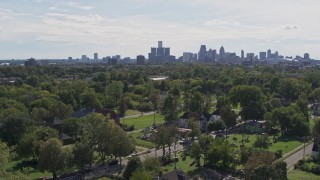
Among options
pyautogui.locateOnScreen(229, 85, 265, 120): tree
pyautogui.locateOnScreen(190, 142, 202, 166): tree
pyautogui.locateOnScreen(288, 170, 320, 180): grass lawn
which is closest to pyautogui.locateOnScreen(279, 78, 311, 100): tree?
pyautogui.locateOnScreen(229, 85, 265, 120): tree

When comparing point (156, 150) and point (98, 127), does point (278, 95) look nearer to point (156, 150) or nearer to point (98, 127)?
point (156, 150)

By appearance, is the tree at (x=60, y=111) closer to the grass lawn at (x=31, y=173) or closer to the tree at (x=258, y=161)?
the grass lawn at (x=31, y=173)

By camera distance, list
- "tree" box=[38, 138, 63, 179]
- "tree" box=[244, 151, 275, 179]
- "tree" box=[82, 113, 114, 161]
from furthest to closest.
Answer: "tree" box=[82, 113, 114, 161] < "tree" box=[38, 138, 63, 179] < "tree" box=[244, 151, 275, 179]

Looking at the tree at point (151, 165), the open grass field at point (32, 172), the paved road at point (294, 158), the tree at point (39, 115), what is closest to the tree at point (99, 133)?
the open grass field at point (32, 172)

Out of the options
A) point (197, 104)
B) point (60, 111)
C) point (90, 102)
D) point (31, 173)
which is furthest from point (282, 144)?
point (90, 102)

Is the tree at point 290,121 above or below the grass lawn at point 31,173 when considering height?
above

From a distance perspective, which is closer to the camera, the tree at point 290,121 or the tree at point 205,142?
the tree at point 205,142

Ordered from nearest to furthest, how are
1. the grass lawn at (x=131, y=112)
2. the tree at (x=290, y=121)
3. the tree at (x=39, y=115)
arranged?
the tree at (x=39, y=115) < the tree at (x=290, y=121) < the grass lawn at (x=131, y=112)

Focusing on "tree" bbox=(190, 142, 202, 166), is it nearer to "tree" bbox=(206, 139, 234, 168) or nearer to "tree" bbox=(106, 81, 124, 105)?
"tree" bbox=(206, 139, 234, 168)
